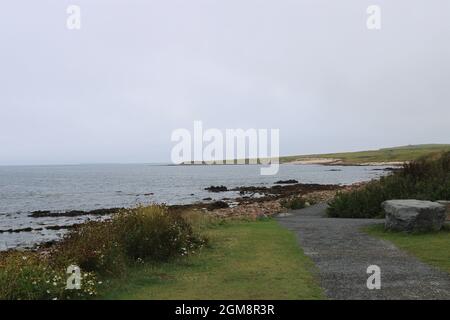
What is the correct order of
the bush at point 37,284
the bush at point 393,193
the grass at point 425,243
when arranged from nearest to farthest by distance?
the bush at point 37,284
the grass at point 425,243
the bush at point 393,193

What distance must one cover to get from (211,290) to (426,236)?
877 centimetres

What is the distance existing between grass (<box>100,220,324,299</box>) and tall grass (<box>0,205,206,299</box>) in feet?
1.44

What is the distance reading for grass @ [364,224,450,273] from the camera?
1096cm

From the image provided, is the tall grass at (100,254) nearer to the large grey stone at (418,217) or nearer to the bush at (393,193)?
the large grey stone at (418,217)

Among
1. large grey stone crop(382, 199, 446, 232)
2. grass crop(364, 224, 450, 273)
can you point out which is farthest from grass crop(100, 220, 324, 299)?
large grey stone crop(382, 199, 446, 232)

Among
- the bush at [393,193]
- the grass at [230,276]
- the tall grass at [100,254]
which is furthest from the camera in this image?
the bush at [393,193]

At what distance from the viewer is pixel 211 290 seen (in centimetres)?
859

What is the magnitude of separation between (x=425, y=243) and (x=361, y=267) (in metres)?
4.05

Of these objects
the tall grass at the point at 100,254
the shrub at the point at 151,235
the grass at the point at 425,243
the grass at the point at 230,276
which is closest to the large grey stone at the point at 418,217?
the grass at the point at 425,243

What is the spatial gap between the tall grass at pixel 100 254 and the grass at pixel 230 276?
440 mm

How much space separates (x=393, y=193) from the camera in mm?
21484

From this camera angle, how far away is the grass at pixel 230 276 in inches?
329
